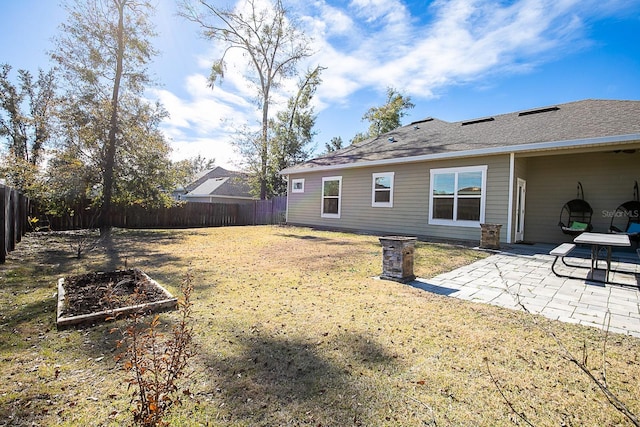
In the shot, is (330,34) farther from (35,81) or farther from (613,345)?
(35,81)

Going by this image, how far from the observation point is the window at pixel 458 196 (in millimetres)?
8578

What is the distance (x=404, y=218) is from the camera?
10.1 metres

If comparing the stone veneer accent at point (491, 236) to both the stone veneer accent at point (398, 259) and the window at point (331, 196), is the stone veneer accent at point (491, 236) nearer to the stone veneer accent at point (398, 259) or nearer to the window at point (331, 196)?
the stone veneer accent at point (398, 259)

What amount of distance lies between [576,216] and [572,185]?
927 millimetres

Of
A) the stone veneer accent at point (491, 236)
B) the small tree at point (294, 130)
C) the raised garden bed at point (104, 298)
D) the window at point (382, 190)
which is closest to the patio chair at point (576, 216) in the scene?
the stone veneer accent at point (491, 236)

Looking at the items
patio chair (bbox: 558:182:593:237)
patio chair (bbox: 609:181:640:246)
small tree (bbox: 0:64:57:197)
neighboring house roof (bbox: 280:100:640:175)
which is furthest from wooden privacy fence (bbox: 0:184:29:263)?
small tree (bbox: 0:64:57:197)

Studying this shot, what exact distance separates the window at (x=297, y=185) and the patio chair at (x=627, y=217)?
1058 cm

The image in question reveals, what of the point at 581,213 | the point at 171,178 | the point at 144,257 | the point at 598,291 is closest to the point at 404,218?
the point at 581,213

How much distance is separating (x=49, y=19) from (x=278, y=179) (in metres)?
14.3

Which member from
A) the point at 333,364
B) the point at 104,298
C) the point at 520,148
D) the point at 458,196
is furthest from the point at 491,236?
the point at 104,298

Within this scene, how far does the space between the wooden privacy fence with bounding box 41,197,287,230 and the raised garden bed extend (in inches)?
386

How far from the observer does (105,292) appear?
3590mm

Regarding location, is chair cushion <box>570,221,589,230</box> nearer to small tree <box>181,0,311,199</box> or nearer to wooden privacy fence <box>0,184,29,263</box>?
wooden privacy fence <box>0,184,29,263</box>

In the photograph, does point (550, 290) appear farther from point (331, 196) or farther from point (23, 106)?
point (23, 106)
